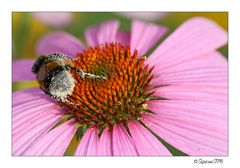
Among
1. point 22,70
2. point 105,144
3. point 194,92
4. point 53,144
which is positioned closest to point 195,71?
point 194,92

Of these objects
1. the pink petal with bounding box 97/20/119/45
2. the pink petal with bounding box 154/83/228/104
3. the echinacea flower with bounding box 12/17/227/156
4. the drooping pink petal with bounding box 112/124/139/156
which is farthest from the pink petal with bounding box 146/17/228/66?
the drooping pink petal with bounding box 112/124/139/156

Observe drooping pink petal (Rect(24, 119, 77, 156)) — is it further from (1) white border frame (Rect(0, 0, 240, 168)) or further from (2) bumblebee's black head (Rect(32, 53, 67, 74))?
(2) bumblebee's black head (Rect(32, 53, 67, 74))

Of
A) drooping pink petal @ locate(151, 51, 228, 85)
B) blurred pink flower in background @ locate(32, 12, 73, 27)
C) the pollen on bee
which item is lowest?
the pollen on bee

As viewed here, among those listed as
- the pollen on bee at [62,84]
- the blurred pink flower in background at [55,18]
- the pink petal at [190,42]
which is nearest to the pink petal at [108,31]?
the blurred pink flower in background at [55,18]

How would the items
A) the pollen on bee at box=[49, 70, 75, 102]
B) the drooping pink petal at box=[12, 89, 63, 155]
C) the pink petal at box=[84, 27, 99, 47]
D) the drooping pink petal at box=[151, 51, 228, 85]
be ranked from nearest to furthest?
the pollen on bee at box=[49, 70, 75, 102] < the drooping pink petal at box=[12, 89, 63, 155] < the drooping pink petal at box=[151, 51, 228, 85] < the pink petal at box=[84, 27, 99, 47]
